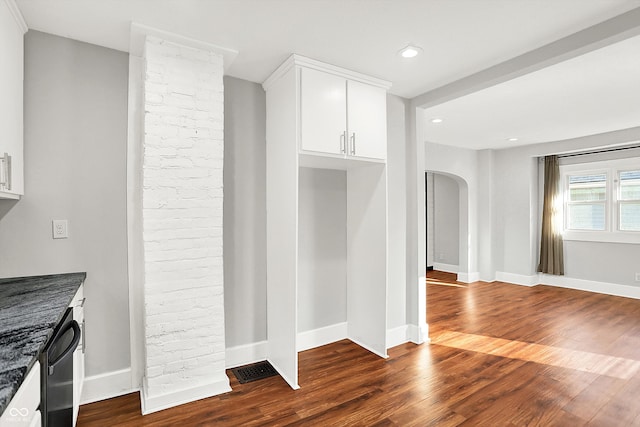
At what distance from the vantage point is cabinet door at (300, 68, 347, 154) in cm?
261

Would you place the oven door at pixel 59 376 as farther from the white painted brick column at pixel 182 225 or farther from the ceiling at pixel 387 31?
the ceiling at pixel 387 31

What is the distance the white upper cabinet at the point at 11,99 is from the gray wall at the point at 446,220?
7374 millimetres

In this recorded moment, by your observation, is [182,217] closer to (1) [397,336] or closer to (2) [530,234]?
(1) [397,336]

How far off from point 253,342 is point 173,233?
4.22ft

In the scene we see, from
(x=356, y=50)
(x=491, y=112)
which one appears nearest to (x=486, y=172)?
(x=491, y=112)

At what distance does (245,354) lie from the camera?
2936mm

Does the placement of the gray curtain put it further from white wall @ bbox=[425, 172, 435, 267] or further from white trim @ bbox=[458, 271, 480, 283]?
white wall @ bbox=[425, 172, 435, 267]

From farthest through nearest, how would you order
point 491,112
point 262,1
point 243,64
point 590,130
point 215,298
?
point 590,130
point 491,112
point 243,64
point 215,298
point 262,1

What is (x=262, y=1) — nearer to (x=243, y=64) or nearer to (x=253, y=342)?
(x=243, y=64)

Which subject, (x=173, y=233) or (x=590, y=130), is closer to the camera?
(x=173, y=233)

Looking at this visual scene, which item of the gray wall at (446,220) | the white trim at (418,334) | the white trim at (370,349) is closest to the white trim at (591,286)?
the gray wall at (446,220)

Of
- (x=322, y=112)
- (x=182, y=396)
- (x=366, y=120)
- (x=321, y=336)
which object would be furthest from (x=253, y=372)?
(x=366, y=120)

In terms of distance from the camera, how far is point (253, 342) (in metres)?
2.98

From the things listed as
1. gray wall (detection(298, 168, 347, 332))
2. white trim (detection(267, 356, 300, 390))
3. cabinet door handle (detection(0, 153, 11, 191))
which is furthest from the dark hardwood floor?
cabinet door handle (detection(0, 153, 11, 191))
